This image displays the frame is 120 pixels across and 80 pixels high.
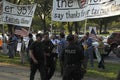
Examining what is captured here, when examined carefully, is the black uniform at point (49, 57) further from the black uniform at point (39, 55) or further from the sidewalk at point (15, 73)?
the sidewalk at point (15, 73)

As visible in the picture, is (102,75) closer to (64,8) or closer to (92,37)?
(92,37)

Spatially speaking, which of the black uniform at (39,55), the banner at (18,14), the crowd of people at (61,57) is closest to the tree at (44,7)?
the banner at (18,14)

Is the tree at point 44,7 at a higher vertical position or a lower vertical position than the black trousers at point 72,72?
lower

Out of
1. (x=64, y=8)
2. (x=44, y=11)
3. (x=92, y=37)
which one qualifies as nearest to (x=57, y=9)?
(x=64, y=8)

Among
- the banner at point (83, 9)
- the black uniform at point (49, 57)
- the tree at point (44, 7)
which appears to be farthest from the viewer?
the tree at point (44, 7)

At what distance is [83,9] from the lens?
18141 mm

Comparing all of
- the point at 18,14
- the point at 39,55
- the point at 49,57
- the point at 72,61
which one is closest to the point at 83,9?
the point at 49,57

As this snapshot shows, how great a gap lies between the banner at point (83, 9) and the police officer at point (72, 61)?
597cm

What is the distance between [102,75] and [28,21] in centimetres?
699

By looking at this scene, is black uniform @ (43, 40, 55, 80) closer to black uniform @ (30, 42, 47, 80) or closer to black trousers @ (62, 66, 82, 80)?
black uniform @ (30, 42, 47, 80)

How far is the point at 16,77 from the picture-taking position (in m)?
15.7

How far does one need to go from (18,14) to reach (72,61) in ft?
41.8

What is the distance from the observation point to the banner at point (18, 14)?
72.1 ft

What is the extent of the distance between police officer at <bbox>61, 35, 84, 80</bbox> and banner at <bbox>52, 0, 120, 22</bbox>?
5971 mm
